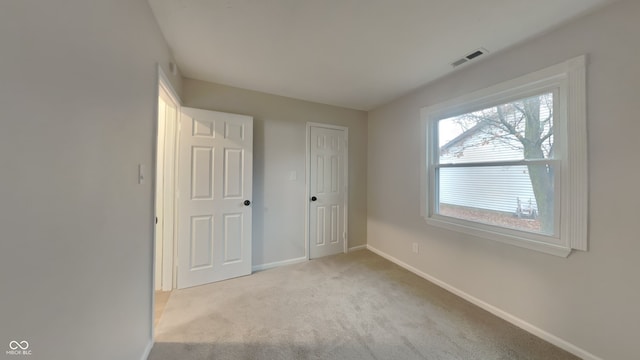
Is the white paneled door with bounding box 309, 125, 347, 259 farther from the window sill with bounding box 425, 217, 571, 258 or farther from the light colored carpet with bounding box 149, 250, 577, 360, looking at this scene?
the window sill with bounding box 425, 217, 571, 258

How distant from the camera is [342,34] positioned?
1.76 meters

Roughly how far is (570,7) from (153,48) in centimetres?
292

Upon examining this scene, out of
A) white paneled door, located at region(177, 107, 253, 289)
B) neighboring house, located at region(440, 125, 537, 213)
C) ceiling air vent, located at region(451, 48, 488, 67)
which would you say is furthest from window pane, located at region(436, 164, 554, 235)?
white paneled door, located at region(177, 107, 253, 289)

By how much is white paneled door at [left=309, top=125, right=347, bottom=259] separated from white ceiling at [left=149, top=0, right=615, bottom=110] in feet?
3.37

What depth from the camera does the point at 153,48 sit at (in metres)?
1.60

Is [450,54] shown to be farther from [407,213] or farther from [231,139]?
→ [231,139]

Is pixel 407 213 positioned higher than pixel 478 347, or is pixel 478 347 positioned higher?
pixel 407 213

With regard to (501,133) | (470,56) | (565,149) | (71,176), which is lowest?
(71,176)

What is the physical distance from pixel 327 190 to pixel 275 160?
0.96 meters

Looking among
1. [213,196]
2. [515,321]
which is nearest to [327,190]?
[213,196]

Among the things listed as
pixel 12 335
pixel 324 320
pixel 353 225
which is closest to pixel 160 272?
pixel 324 320

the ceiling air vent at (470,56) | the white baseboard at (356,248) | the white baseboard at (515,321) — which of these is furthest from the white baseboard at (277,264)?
the ceiling air vent at (470,56)

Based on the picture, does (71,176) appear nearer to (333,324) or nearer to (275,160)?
(333,324)

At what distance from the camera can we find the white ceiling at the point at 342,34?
1.48m
